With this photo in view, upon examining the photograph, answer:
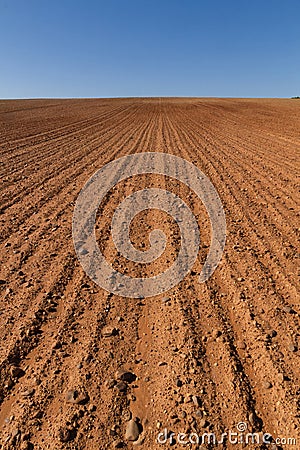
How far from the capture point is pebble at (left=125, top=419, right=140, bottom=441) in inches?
83.0

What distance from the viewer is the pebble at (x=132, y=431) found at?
6.92 feet

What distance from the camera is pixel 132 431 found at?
2146 mm

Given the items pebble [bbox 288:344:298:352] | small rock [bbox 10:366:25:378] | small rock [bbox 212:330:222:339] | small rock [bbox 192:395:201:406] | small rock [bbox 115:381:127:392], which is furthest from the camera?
small rock [bbox 212:330:222:339]

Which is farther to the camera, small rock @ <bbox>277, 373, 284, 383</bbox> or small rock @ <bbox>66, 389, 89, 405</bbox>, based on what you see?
small rock @ <bbox>277, 373, 284, 383</bbox>

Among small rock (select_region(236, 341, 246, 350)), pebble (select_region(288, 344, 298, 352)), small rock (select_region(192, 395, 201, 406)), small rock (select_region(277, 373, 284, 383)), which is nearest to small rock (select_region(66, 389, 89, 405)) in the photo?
small rock (select_region(192, 395, 201, 406))

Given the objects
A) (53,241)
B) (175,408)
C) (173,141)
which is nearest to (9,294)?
(53,241)

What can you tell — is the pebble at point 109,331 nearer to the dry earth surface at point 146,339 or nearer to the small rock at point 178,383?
the dry earth surface at point 146,339

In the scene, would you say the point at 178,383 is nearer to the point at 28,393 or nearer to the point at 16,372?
the point at 28,393

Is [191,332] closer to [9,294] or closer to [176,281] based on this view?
[176,281]

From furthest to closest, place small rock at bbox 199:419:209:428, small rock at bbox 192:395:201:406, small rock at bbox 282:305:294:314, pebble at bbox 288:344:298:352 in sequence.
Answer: small rock at bbox 282:305:294:314
pebble at bbox 288:344:298:352
small rock at bbox 192:395:201:406
small rock at bbox 199:419:209:428

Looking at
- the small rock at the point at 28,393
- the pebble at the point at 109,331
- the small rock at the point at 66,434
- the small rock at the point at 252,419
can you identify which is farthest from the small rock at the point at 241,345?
the small rock at the point at 28,393

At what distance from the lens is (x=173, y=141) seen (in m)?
13.5

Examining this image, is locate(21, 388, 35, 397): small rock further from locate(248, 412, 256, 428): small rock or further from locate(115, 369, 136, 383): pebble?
locate(248, 412, 256, 428): small rock

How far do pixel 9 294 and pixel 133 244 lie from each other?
6.05ft
